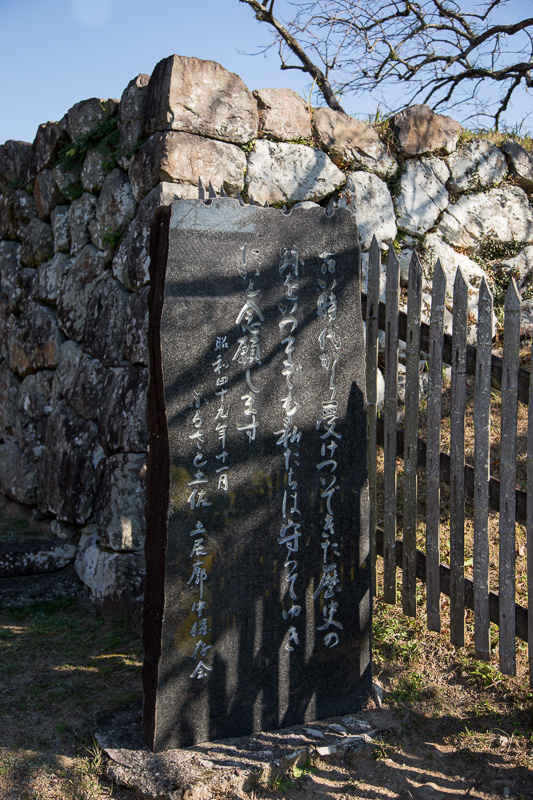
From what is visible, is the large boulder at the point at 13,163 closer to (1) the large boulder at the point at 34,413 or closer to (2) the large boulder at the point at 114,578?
(1) the large boulder at the point at 34,413

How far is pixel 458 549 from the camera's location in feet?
10.5

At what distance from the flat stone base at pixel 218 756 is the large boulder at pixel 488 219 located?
3.84 meters

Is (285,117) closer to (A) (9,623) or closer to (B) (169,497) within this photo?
(B) (169,497)

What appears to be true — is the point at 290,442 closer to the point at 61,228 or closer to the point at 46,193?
the point at 61,228

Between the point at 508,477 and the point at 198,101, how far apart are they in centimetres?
281

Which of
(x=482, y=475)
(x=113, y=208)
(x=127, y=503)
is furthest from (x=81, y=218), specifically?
(x=482, y=475)

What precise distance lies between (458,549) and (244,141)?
2.78 m

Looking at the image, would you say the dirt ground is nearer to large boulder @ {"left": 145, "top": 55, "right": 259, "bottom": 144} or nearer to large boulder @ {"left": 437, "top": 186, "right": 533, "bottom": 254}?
large boulder @ {"left": 145, "top": 55, "right": 259, "bottom": 144}

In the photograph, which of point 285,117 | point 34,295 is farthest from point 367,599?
point 34,295

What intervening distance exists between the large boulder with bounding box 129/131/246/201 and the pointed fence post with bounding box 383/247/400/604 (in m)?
1.28

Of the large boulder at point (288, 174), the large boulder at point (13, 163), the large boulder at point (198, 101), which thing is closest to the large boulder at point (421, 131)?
the large boulder at point (288, 174)

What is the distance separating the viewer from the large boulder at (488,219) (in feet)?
17.9

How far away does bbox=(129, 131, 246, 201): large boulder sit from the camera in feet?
13.2

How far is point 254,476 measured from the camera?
2.83 m
